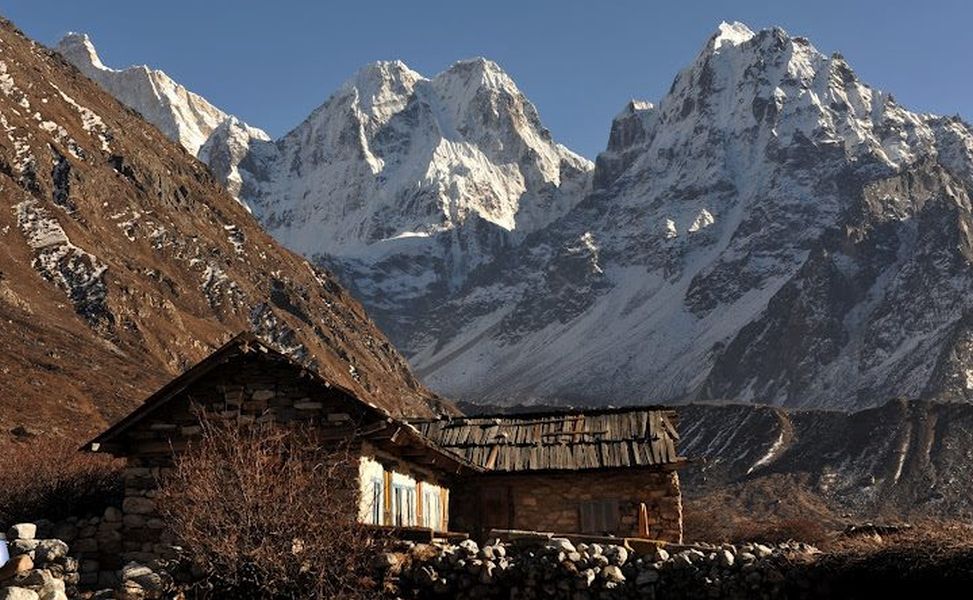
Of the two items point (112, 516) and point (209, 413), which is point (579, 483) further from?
point (112, 516)

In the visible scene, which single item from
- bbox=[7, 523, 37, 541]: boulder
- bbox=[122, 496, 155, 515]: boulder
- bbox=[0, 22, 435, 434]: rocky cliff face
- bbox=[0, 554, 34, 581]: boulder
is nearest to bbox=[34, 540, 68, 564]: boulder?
bbox=[7, 523, 37, 541]: boulder

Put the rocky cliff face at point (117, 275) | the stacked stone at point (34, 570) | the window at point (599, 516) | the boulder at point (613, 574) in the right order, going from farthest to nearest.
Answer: the rocky cliff face at point (117, 275), the window at point (599, 516), the boulder at point (613, 574), the stacked stone at point (34, 570)

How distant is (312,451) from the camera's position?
20469mm

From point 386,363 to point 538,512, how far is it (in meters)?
93.4

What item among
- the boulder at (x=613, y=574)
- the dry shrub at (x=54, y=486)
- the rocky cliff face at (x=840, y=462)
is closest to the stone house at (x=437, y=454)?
the dry shrub at (x=54, y=486)

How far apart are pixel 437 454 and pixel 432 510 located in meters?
2.93

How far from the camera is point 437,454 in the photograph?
2347cm

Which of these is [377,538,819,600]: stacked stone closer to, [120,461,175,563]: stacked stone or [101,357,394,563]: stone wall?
[101,357,394,563]: stone wall

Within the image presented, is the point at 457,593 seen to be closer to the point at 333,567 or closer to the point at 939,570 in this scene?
the point at 333,567

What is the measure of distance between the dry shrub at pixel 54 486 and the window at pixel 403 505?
6039 mm

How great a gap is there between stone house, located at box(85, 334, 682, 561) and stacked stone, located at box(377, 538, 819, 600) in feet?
5.60

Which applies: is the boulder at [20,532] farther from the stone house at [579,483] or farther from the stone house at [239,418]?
the stone house at [579,483]

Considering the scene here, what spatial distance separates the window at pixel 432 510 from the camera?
25156 millimetres

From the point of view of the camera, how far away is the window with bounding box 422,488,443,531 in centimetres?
2516
